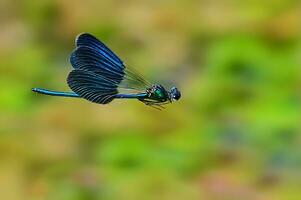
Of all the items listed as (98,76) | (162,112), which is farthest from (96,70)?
(162,112)

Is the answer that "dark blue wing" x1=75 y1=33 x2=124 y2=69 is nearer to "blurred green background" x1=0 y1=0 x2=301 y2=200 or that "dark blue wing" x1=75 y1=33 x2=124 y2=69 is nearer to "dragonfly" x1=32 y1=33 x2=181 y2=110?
"dragonfly" x1=32 y1=33 x2=181 y2=110

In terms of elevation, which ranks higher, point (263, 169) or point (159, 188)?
point (263, 169)

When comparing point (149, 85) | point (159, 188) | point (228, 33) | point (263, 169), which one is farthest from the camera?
point (228, 33)

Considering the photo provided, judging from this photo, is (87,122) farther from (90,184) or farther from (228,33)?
(228,33)

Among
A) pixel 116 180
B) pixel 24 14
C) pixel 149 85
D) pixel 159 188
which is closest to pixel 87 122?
pixel 116 180

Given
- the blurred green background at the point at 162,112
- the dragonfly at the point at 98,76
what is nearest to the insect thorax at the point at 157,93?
the dragonfly at the point at 98,76

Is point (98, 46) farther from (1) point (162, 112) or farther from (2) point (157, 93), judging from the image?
(1) point (162, 112)

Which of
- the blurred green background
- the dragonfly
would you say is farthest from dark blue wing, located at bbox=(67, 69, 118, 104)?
the blurred green background
